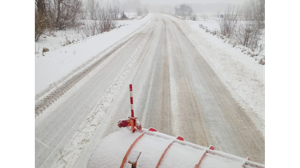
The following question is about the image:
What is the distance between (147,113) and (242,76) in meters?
4.86

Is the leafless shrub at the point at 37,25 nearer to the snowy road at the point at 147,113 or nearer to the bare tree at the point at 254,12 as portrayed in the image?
the snowy road at the point at 147,113

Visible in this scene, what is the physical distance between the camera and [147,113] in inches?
217

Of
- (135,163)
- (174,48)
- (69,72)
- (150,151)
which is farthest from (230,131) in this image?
(174,48)

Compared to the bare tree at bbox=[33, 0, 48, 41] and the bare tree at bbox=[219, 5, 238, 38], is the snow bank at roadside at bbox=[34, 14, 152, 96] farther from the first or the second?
the bare tree at bbox=[219, 5, 238, 38]

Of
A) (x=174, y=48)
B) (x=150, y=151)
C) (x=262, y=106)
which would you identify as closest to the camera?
(x=150, y=151)

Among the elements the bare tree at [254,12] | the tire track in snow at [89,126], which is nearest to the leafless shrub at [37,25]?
the tire track in snow at [89,126]

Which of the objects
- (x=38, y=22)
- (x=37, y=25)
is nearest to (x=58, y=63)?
(x=38, y=22)

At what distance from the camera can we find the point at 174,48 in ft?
42.6

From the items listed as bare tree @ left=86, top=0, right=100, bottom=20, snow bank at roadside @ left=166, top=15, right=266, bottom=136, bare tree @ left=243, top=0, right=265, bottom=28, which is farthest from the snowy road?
bare tree @ left=86, top=0, right=100, bottom=20
